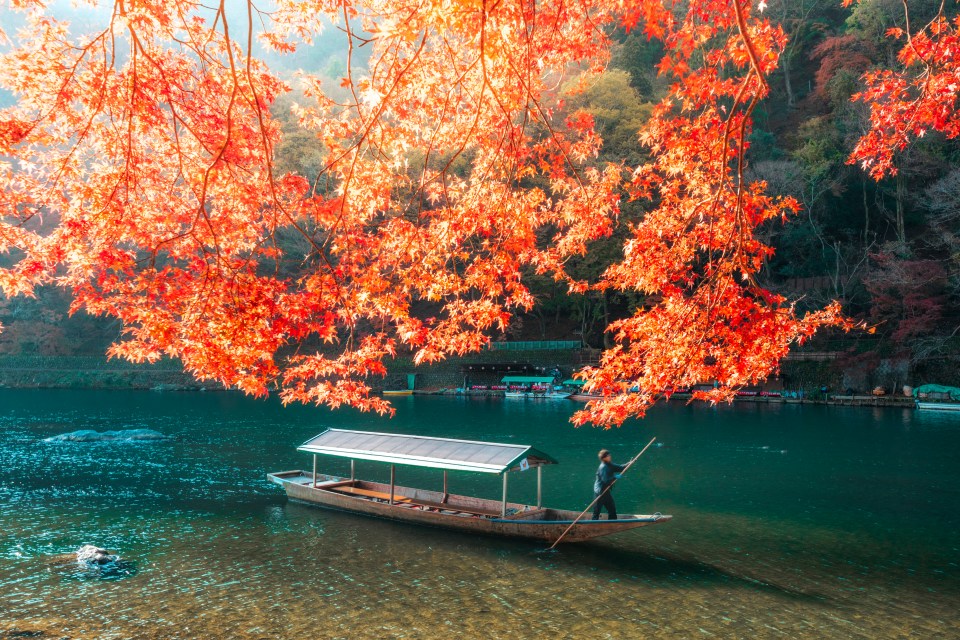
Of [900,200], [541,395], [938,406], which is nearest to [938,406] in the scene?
[938,406]

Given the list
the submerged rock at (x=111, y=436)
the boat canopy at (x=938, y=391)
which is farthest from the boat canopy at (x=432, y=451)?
the boat canopy at (x=938, y=391)

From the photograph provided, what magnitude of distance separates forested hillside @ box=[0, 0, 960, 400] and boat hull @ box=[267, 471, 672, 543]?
19.0 m

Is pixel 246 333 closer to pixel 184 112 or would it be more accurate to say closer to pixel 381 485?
pixel 184 112

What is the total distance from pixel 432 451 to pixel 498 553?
353 cm

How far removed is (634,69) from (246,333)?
5583 centimetres

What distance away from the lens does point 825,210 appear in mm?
48594

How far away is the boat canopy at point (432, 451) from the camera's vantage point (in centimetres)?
1636

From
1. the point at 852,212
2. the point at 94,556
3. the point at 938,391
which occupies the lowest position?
the point at 94,556

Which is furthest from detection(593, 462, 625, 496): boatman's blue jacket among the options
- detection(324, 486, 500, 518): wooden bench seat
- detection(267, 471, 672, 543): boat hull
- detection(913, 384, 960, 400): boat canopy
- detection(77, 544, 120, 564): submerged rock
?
detection(913, 384, 960, 400): boat canopy

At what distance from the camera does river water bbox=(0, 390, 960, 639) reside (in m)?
11.5

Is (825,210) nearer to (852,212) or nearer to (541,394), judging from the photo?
(852,212)

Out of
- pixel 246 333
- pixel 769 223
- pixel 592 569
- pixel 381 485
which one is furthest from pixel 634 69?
pixel 246 333

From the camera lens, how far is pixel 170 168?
1102 cm

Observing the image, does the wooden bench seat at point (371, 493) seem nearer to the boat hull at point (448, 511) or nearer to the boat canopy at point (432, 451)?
the boat hull at point (448, 511)
